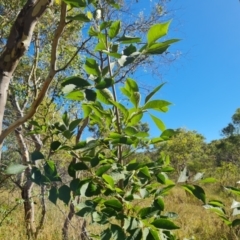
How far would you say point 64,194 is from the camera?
616 mm

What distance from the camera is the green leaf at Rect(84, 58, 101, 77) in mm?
598

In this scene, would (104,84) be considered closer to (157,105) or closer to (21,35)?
(157,105)

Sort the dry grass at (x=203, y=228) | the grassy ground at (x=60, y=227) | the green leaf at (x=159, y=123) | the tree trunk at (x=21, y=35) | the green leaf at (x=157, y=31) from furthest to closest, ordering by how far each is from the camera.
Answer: the dry grass at (x=203, y=228)
the grassy ground at (x=60, y=227)
the tree trunk at (x=21, y=35)
the green leaf at (x=159, y=123)
the green leaf at (x=157, y=31)

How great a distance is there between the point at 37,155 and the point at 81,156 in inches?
4.5

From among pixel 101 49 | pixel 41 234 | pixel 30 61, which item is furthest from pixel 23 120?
pixel 30 61

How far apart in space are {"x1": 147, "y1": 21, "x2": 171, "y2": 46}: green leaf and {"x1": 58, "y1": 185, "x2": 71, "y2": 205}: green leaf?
349mm

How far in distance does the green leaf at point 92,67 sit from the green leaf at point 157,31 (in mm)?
118

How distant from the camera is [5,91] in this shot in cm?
89

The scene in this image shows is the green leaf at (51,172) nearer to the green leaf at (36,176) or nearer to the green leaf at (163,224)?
the green leaf at (36,176)

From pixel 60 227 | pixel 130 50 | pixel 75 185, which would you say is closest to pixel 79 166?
pixel 75 185

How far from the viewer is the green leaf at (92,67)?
60 cm

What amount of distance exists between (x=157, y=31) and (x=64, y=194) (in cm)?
38

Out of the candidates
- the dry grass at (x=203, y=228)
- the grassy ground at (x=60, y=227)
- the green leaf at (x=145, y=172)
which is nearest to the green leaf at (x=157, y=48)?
the green leaf at (x=145, y=172)

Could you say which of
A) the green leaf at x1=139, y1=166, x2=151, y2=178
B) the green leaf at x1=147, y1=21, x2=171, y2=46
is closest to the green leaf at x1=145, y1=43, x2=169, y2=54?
the green leaf at x1=147, y1=21, x2=171, y2=46
